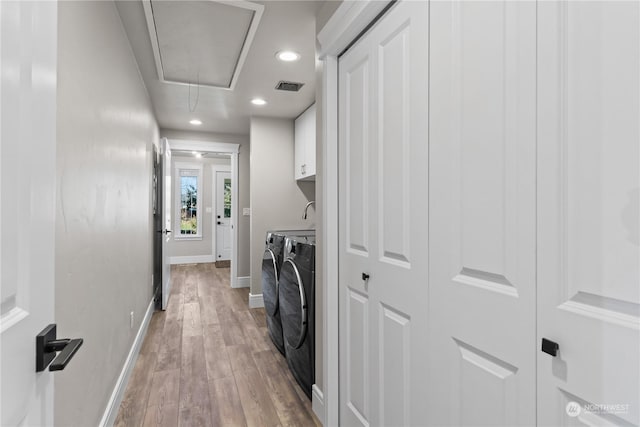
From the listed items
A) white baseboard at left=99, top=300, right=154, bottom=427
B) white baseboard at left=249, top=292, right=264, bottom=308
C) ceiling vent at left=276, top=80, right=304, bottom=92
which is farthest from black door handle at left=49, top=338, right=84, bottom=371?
white baseboard at left=249, top=292, right=264, bottom=308

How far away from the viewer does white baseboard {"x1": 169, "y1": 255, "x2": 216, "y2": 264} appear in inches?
291

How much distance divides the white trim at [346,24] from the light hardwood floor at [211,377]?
2.02m

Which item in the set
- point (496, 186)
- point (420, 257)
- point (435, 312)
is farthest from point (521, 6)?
point (435, 312)

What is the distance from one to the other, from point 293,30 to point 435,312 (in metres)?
1.96

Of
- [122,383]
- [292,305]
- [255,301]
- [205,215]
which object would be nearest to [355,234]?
[292,305]

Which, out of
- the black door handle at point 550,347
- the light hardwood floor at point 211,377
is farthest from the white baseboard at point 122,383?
the black door handle at point 550,347

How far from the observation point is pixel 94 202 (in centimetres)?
164

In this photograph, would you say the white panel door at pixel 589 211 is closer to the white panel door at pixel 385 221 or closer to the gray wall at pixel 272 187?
the white panel door at pixel 385 221

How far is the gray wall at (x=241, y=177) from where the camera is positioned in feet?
16.4

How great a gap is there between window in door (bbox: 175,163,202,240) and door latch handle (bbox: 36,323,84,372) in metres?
7.20

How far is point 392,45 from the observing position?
1.30 metres

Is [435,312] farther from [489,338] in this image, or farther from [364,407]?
[364,407]

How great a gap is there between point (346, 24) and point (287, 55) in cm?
114

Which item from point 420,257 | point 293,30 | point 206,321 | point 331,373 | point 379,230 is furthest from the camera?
point 206,321
